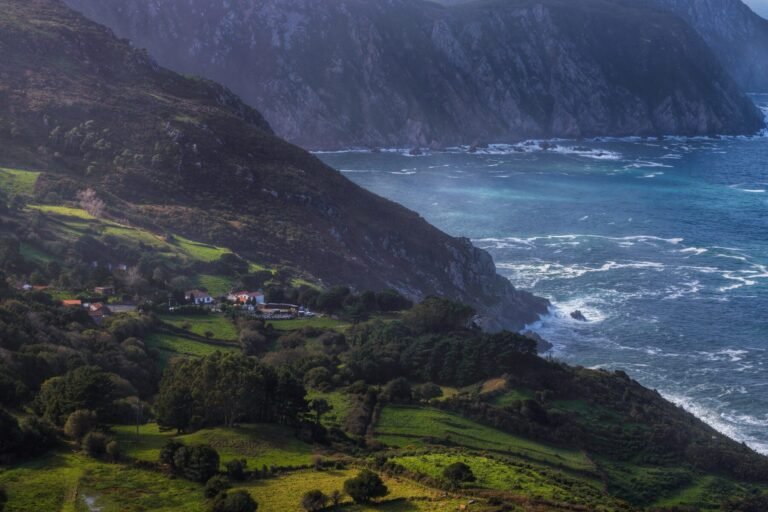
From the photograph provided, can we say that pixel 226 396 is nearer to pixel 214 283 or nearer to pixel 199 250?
pixel 214 283

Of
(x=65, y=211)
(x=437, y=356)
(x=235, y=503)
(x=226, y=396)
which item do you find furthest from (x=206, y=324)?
(x=235, y=503)

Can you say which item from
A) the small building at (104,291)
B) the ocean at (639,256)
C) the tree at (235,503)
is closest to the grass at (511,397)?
the ocean at (639,256)

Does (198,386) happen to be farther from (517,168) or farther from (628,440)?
(517,168)

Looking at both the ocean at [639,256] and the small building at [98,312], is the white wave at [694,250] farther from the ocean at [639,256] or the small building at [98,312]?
the small building at [98,312]

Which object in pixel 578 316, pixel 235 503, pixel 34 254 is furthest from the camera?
pixel 578 316

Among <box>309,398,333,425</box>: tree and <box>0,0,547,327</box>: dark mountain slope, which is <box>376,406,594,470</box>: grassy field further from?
<box>0,0,547,327</box>: dark mountain slope

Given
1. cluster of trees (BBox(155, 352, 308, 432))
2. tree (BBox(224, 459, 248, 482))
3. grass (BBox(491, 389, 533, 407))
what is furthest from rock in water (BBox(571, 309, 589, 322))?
tree (BBox(224, 459, 248, 482))

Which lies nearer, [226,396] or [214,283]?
[226,396]

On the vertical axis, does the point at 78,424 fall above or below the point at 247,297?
below

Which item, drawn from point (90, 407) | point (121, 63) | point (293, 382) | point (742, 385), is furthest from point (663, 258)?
point (90, 407)
